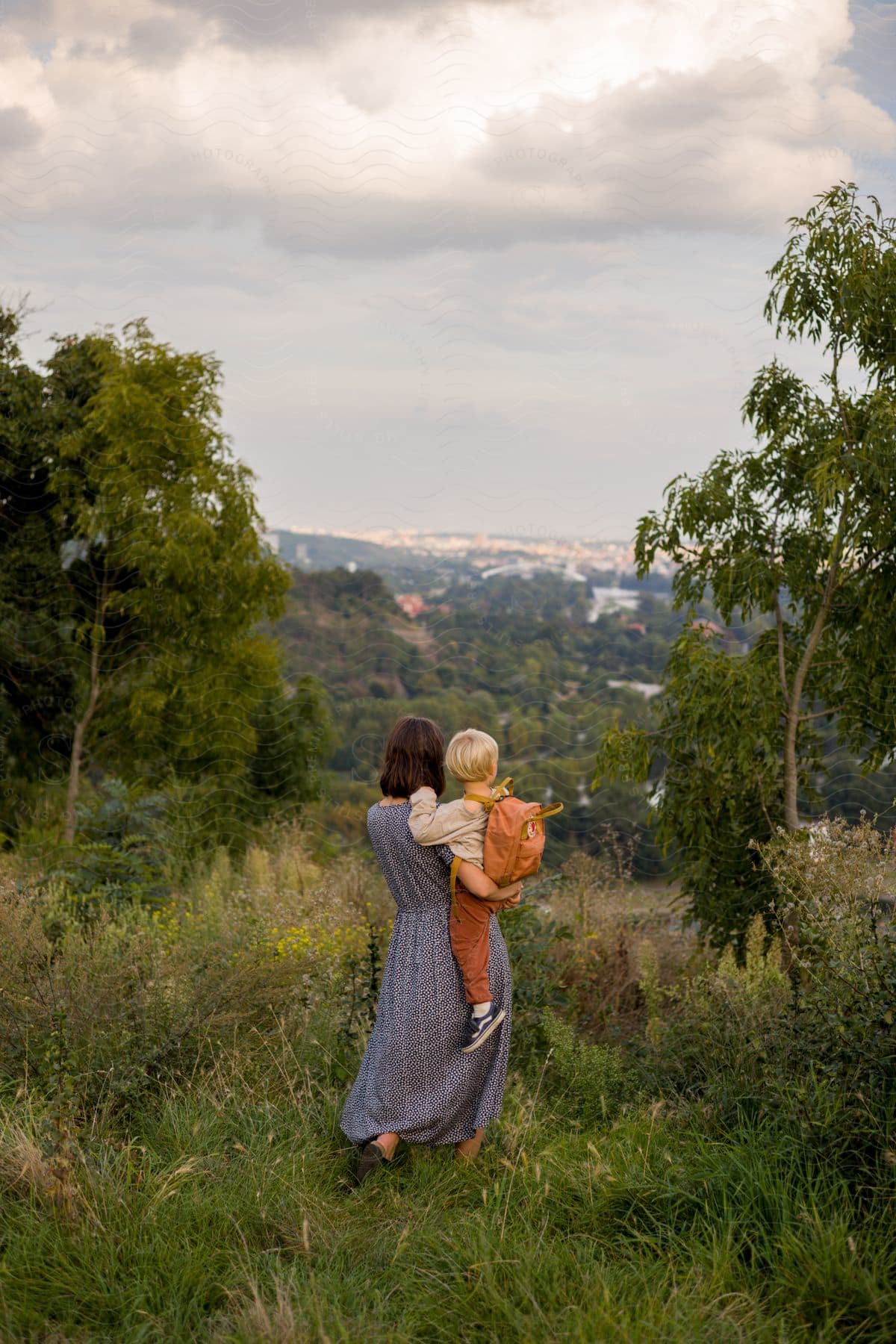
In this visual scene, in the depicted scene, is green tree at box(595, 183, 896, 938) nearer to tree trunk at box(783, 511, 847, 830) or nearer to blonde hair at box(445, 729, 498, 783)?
tree trunk at box(783, 511, 847, 830)

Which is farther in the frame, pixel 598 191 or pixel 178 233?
pixel 178 233

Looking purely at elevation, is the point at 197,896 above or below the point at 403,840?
below

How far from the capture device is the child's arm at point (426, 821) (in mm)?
3209

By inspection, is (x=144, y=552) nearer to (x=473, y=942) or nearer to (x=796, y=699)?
(x=796, y=699)

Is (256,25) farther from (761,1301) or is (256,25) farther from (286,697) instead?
(761,1301)

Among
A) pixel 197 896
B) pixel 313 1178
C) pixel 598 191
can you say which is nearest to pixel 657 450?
pixel 598 191

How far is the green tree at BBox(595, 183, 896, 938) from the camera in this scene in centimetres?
531

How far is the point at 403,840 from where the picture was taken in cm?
332

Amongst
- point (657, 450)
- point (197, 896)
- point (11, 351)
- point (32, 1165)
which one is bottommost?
point (197, 896)

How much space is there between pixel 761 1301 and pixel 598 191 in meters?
7.79

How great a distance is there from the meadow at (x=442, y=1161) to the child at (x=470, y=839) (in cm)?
44

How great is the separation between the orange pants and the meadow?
1.68 feet

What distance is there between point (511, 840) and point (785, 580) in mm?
3192

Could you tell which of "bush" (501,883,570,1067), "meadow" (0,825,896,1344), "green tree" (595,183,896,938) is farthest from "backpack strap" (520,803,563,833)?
"green tree" (595,183,896,938)
